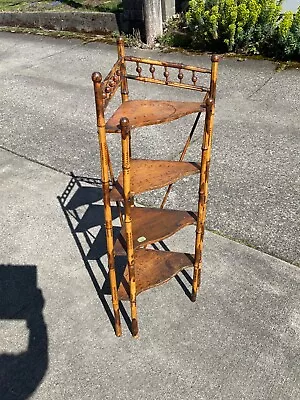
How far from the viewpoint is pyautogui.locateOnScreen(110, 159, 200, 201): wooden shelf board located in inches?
113

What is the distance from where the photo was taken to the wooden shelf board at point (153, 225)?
10.4 ft

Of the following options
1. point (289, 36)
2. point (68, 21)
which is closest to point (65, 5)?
point (68, 21)

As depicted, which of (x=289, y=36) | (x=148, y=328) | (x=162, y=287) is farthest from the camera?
(x=289, y=36)

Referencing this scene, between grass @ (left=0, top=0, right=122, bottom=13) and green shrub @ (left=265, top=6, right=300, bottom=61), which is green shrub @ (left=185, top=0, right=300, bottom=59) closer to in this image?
green shrub @ (left=265, top=6, right=300, bottom=61)

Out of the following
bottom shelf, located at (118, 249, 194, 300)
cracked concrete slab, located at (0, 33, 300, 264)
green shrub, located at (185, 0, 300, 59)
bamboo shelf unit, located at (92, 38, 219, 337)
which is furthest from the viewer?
green shrub, located at (185, 0, 300, 59)

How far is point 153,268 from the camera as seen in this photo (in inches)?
139

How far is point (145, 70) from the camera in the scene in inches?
320

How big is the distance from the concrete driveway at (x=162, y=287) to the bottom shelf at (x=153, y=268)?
30 centimetres

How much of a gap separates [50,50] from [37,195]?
5528 mm

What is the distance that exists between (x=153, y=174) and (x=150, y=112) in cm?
40

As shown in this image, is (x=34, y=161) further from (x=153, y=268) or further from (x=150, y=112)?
(x=150, y=112)

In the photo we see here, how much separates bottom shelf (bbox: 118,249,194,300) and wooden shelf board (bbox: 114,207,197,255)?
0.31 meters

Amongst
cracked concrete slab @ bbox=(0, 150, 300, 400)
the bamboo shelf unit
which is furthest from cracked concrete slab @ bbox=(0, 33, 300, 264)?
the bamboo shelf unit

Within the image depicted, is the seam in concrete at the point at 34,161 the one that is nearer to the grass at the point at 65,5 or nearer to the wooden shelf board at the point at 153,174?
the wooden shelf board at the point at 153,174
